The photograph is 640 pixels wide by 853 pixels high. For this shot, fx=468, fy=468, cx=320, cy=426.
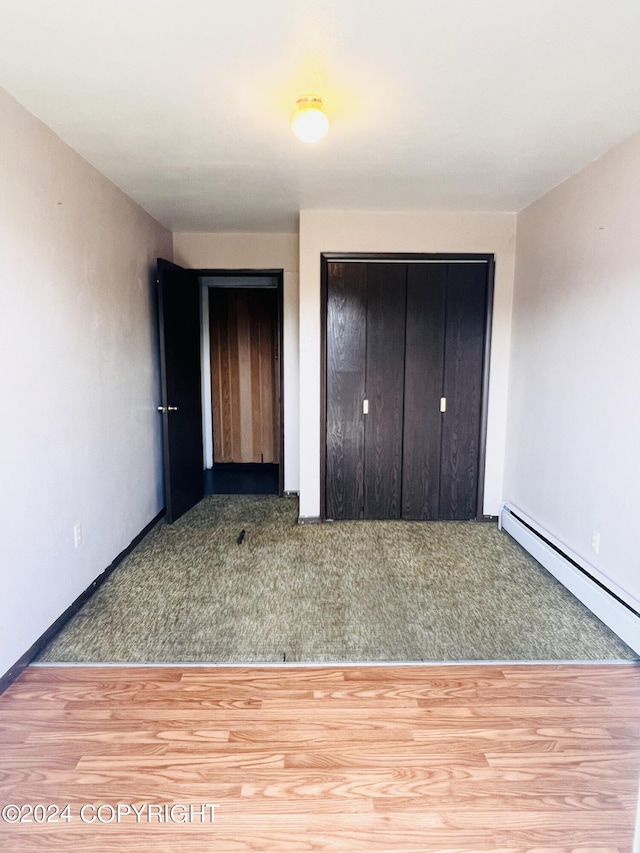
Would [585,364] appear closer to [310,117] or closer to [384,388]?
[384,388]

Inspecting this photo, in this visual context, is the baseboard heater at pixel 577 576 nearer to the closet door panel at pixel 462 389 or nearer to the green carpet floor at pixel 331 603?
the green carpet floor at pixel 331 603

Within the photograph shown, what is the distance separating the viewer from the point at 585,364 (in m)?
2.71

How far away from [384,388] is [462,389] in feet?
2.11

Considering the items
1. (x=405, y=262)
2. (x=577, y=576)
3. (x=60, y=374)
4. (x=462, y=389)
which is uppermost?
(x=405, y=262)

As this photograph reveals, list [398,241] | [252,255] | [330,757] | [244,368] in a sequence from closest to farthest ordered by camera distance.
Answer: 1. [330,757]
2. [398,241]
3. [252,255]
4. [244,368]

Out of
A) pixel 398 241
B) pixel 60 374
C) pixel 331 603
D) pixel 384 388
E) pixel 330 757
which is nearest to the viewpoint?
pixel 330 757

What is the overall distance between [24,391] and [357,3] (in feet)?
6.34

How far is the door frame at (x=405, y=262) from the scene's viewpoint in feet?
12.1

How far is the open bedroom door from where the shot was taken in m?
3.72

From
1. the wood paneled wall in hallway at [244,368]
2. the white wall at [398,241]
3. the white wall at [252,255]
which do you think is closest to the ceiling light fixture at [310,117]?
the white wall at [398,241]

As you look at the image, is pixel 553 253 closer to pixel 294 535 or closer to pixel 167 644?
pixel 294 535

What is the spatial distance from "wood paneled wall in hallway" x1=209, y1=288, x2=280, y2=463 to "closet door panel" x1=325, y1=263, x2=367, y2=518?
1.82 metres

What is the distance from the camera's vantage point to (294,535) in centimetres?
368

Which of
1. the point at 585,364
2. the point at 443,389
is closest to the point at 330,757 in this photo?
the point at 585,364
